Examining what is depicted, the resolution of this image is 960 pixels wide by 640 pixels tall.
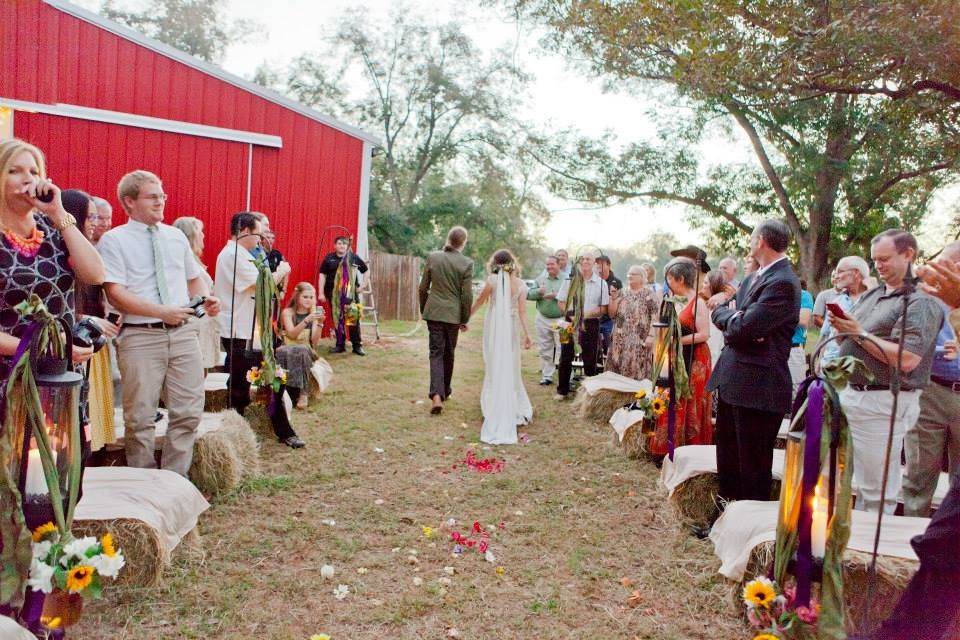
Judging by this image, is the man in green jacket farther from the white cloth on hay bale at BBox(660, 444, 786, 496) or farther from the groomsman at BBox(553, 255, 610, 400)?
the white cloth on hay bale at BBox(660, 444, 786, 496)

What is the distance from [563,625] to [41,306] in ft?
8.99

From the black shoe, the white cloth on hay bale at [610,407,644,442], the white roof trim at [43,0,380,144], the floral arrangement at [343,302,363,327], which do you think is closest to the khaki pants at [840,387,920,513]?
the white cloth on hay bale at [610,407,644,442]

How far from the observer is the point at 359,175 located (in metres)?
13.2

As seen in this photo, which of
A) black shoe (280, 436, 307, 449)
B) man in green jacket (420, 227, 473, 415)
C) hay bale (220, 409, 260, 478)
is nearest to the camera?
hay bale (220, 409, 260, 478)

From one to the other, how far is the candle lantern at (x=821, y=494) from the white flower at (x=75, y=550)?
2.75 meters

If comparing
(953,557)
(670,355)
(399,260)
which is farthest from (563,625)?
(399,260)

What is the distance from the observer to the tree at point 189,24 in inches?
1374

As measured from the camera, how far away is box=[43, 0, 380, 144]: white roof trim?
9.11 meters

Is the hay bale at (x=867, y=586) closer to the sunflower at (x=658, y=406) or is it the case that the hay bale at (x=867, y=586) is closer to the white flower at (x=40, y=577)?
the sunflower at (x=658, y=406)

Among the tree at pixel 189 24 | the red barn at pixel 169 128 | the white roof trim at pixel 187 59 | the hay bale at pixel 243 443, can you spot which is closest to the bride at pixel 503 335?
the hay bale at pixel 243 443

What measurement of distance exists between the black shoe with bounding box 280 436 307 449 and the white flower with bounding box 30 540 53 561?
11.9ft

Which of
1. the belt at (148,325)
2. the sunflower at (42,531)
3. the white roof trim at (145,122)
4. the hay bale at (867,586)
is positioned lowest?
the hay bale at (867,586)

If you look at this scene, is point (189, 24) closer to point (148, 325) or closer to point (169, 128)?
point (169, 128)

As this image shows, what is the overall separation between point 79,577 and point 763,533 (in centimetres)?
310
